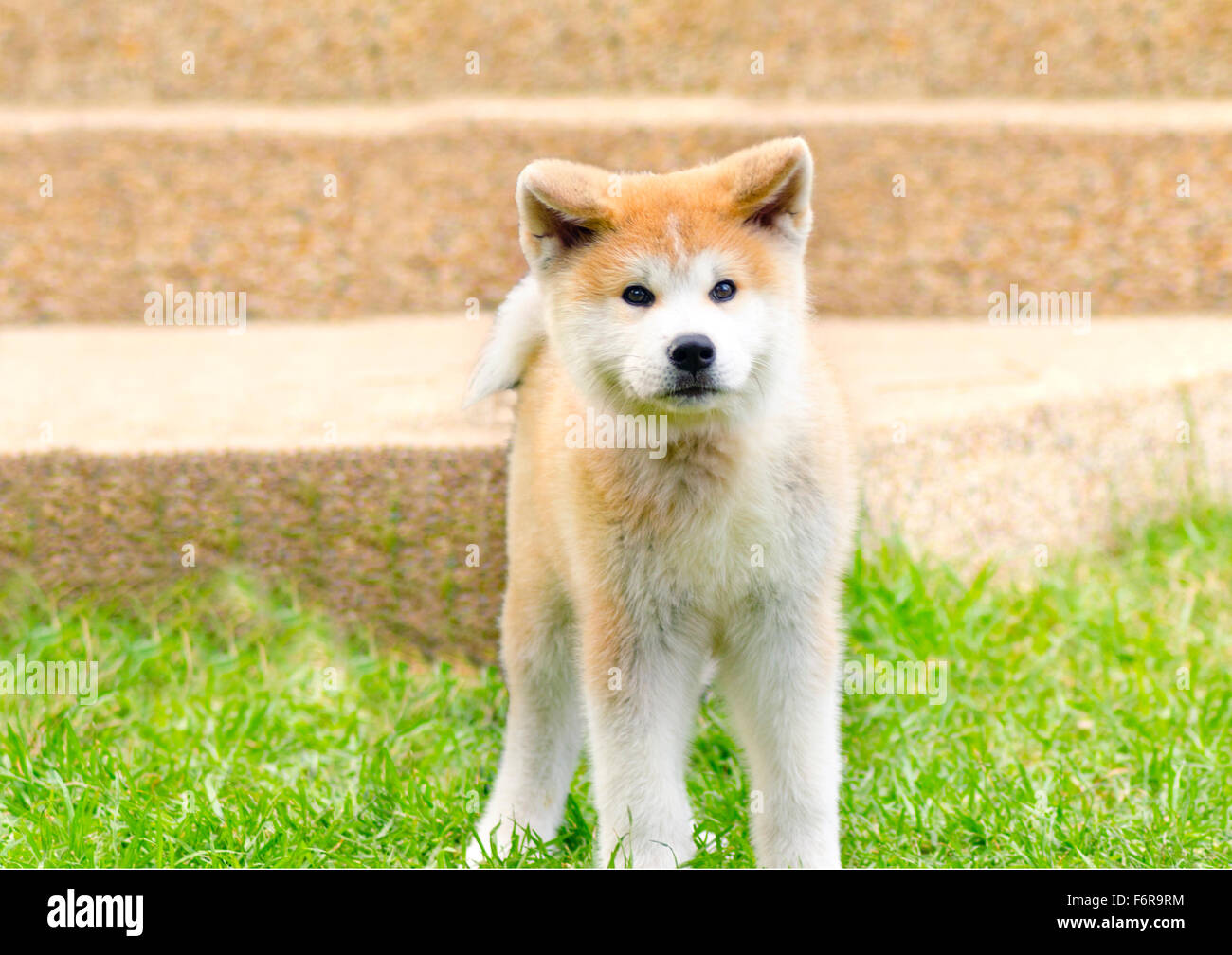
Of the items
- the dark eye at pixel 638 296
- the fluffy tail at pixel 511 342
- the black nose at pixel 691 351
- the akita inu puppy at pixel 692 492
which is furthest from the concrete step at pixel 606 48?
the black nose at pixel 691 351

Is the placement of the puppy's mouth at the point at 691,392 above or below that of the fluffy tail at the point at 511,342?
below

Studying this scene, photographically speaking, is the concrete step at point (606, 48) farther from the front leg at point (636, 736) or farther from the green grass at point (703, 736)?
the front leg at point (636, 736)

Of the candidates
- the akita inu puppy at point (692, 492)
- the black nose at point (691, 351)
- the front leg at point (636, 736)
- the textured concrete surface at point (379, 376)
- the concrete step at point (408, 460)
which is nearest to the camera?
the black nose at point (691, 351)

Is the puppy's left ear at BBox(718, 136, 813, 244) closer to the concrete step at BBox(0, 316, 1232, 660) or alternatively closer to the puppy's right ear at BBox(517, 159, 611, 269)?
the puppy's right ear at BBox(517, 159, 611, 269)

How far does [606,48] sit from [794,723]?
4821 millimetres

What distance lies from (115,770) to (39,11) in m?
4.85

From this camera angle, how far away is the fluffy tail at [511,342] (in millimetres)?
3637

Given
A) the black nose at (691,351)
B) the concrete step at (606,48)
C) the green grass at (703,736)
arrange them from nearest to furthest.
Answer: the black nose at (691,351) < the green grass at (703,736) < the concrete step at (606,48)

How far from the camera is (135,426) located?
5039 millimetres

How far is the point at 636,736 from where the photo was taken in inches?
125

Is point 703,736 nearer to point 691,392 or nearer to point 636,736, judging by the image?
point 636,736

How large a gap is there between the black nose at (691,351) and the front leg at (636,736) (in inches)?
25.5
